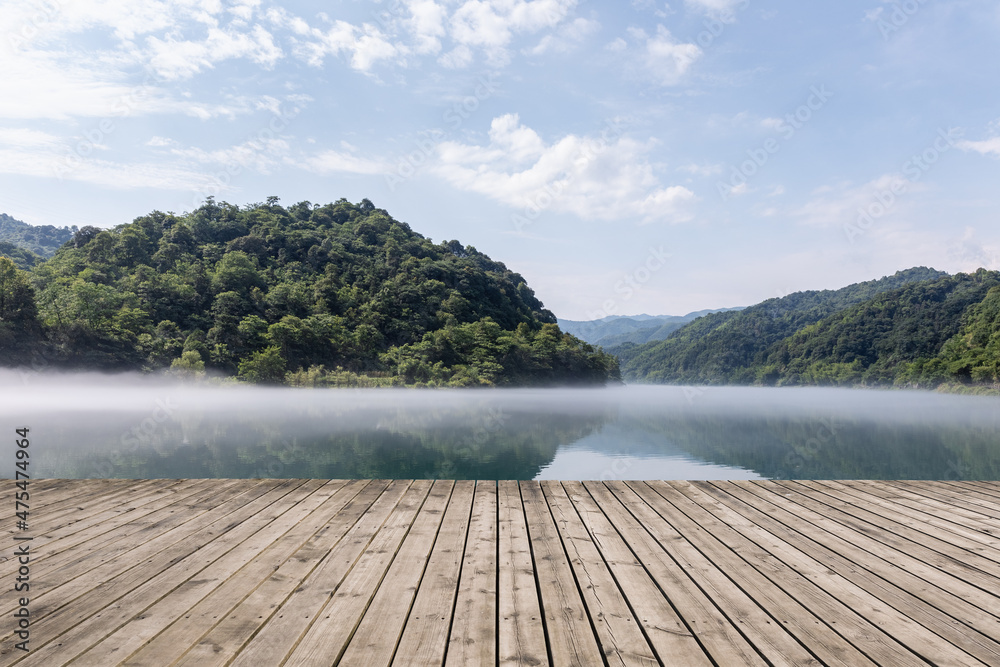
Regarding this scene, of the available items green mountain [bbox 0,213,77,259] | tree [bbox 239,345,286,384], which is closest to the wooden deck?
tree [bbox 239,345,286,384]

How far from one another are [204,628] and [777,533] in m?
3.00

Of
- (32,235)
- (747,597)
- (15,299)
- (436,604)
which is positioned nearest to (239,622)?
(436,604)

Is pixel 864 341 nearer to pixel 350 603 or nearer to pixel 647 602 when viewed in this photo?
pixel 647 602

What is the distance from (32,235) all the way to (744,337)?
13326cm

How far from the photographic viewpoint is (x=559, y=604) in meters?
2.17

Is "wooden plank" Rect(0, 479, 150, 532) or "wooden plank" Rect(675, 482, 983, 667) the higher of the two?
"wooden plank" Rect(675, 482, 983, 667)

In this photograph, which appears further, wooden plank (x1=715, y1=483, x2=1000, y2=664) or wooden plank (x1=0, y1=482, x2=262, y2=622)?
wooden plank (x1=0, y1=482, x2=262, y2=622)

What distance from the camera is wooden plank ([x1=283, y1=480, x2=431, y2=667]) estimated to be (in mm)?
1792

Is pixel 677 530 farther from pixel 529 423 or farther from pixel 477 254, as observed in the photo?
pixel 477 254

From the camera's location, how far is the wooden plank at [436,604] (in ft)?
5.86

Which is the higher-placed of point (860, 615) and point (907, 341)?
point (907, 341)

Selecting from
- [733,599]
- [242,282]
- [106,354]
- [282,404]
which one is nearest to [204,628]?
[733,599]

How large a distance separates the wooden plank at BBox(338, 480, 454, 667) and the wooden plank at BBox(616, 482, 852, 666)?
1240 millimetres

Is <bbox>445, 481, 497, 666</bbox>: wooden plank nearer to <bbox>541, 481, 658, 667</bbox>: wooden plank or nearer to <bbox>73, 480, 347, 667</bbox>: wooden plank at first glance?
<bbox>541, 481, 658, 667</bbox>: wooden plank
